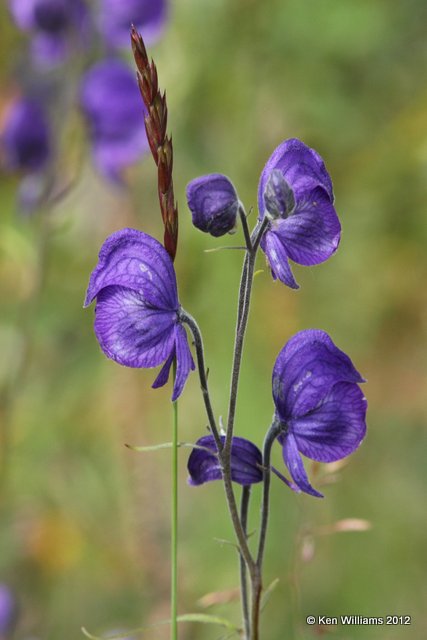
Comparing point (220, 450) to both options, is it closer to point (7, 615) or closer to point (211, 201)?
point (211, 201)

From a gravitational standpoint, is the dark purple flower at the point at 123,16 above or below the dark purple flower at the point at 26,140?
above

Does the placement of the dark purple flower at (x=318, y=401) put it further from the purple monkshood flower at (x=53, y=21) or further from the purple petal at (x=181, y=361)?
the purple monkshood flower at (x=53, y=21)

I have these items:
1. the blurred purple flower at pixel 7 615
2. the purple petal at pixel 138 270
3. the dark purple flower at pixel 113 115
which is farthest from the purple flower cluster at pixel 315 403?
the dark purple flower at pixel 113 115

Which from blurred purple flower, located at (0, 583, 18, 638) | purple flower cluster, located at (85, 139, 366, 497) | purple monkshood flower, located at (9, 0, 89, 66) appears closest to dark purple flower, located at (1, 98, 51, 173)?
purple monkshood flower, located at (9, 0, 89, 66)

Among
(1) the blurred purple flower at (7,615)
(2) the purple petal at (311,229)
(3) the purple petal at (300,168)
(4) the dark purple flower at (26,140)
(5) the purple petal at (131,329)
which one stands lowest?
(1) the blurred purple flower at (7,615)

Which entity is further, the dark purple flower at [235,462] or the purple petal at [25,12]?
the purple petal at [25,12]

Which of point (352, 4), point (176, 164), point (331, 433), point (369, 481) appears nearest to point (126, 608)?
point (369, 481)

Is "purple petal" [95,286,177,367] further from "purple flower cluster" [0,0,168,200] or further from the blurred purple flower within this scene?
"purple flower cluster" [0,0,168,200]

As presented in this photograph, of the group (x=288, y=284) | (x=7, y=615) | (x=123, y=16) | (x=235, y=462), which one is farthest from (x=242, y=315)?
(x=123, y=16)
